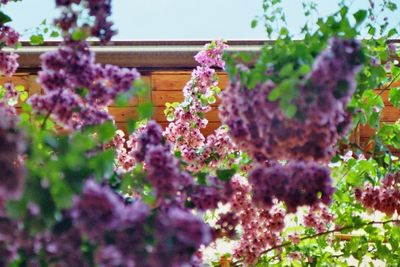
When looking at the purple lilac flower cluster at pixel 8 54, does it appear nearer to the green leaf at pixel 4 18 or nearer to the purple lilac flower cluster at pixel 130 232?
the green leaf at pixel 4 18

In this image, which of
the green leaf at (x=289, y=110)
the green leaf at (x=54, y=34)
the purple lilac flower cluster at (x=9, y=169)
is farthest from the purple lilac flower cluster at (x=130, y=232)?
the green leaf at (x=54, y=34)

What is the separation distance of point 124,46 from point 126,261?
2080mm

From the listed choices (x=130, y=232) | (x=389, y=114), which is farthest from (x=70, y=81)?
(x=389, y=114)

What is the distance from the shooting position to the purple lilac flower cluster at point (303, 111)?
53.1 inches

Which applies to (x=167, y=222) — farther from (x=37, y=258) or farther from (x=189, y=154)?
(x=189, y=154)

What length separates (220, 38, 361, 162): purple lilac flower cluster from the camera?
135cm

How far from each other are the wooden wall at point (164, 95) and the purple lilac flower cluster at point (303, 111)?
1.76m

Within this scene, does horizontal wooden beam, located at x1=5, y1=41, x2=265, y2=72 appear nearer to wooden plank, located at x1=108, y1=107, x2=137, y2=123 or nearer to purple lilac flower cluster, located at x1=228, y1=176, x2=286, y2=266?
wooden plank, located at x1=108, y1=107, x2=137, y2=123

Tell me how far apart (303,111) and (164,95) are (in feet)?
6.96

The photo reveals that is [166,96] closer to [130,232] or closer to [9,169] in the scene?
[130,232]

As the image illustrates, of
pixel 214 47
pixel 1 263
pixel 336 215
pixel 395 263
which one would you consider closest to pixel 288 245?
pixel 336 215

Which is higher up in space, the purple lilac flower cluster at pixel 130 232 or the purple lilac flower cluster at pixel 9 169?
the purple lilac flower cluster at pixel 9 169

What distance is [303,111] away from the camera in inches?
54.1

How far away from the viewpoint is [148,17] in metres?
3.57
